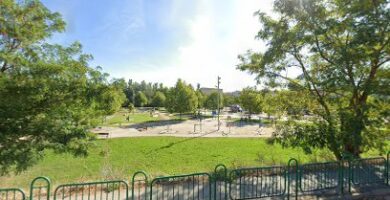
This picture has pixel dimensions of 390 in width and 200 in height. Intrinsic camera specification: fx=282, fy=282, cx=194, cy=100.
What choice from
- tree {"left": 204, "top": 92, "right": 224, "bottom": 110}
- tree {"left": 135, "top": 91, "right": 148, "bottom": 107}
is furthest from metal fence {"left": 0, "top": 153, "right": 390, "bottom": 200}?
tree {"left": 135, "top": 91, "right": 148, "bottom": 107}

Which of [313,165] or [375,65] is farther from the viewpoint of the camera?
[375,65]

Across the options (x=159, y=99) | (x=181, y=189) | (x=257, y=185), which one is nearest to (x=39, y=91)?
(x=181, y=189)

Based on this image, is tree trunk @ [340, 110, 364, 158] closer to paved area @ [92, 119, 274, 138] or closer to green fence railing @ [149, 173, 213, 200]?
green fence railing @ [149, 173, 213, 200]

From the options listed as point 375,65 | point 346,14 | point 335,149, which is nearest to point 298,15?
point 346,14

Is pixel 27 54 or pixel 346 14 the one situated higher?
pixel 346 14

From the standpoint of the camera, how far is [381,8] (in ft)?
29.4

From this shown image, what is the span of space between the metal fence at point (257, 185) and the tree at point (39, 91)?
1383 millimetres

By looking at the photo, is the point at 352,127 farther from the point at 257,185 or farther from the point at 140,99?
the point at 140,99

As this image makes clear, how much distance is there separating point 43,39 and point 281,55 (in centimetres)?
813

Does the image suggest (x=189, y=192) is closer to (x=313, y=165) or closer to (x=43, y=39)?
(x=313, y=165)

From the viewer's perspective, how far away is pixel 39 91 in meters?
7.03

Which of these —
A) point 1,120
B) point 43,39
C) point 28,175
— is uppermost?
point 43,39

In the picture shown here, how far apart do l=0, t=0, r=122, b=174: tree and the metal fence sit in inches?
54.4

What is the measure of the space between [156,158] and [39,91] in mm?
11403
